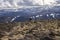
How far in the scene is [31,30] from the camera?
140 inches

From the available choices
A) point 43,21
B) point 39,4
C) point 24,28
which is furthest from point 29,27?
point 39,4

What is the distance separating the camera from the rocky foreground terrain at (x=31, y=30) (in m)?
3.30

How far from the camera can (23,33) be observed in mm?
3453

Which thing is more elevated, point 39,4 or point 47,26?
point 39,4

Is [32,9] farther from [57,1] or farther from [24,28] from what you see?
[24,28]

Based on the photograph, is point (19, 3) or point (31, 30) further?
point (19, 3)

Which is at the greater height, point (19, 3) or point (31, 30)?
point (19, 3)

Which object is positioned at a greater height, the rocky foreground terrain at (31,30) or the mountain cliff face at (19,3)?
the mountain cliff face at (19,3)

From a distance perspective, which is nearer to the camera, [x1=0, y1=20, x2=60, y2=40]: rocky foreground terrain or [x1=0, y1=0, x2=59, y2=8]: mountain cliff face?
[x1=0, y1=20, x2=60, y2=40]: rocky foreground terrain

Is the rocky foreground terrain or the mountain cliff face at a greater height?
the mountain cliff face

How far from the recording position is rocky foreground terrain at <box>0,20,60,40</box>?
3.30 meters

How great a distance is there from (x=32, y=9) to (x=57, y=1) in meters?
0.57

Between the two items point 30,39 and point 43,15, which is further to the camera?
point 43,15

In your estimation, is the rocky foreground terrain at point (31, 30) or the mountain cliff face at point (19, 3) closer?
the rocky foreground terrain at point (31, 30)
